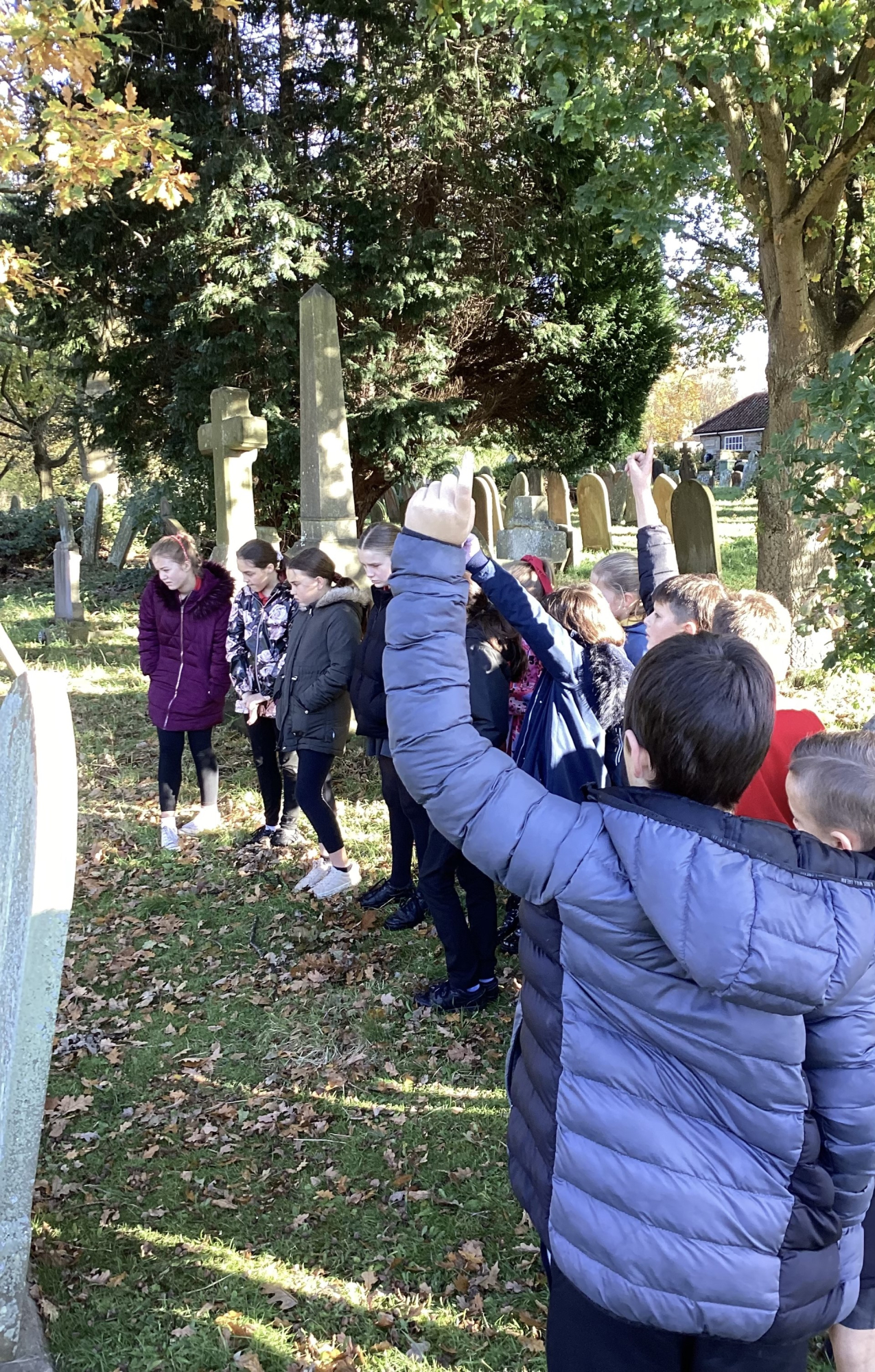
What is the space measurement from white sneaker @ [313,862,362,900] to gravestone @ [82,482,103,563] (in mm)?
13273

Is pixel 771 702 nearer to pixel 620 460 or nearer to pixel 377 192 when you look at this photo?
pixel 377 192

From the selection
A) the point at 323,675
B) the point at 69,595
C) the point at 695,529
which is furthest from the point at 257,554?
the point at 69,595

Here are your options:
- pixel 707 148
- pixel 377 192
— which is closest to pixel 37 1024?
pixel 707 148

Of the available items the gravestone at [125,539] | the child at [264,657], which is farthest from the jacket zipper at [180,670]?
the gravestone at [125,539]

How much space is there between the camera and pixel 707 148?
7441mm

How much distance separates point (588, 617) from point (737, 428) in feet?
186

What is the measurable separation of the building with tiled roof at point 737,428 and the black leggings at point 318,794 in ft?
167

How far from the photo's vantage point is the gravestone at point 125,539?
54.2 ft

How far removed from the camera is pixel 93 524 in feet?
56.7

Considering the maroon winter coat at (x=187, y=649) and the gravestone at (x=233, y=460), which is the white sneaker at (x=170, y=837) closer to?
the maroon winter coat at (x=187, y=649)

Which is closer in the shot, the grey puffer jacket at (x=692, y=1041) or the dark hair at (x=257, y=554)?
the grey puffer jacket at (x=692, y=1041)

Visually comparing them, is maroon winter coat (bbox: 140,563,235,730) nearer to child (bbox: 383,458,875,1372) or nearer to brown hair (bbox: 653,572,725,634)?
brown hair (bbox: 653,572,725,634)

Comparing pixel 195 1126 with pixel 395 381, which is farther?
pixel 395 381

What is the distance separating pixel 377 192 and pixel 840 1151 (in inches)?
481
